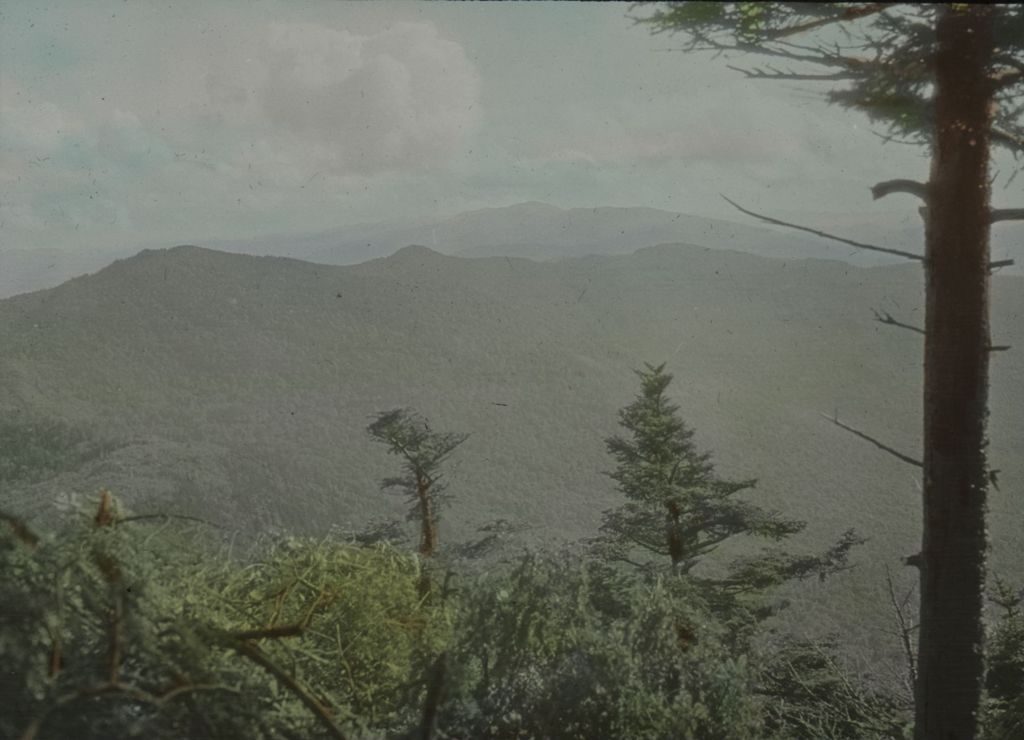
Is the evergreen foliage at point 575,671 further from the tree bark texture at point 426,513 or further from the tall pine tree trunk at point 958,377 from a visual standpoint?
the tree bark texture at point 426,513

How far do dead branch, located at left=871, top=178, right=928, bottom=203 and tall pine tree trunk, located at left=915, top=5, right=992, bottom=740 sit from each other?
0.19ft

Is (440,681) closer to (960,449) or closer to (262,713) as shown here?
(262,713)

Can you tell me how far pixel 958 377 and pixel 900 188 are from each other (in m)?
1.05

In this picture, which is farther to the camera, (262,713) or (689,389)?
(689,389)

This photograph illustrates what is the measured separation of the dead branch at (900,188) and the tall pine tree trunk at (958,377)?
6cm

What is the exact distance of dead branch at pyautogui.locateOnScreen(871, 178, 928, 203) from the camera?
3.57 metres

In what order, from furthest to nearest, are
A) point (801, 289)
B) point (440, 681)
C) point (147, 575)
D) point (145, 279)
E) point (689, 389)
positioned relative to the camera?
point (801, 289) < point (145, 279) < point (689, 389) < point (147, 575) < point (440, 681)

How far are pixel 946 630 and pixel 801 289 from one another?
166485mm

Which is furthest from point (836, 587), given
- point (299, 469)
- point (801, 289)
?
point (801, 289)

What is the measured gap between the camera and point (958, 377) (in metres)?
3.45

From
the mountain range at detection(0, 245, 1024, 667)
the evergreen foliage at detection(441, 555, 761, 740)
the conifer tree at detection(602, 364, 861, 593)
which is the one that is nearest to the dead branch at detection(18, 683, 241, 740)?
the evergreen foliage at detection(441, 555, 761, 740)

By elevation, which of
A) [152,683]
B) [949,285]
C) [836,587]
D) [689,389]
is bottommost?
[836,587]

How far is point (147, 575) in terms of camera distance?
6.34 ft

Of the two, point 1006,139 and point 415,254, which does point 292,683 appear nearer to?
point 1006,139
